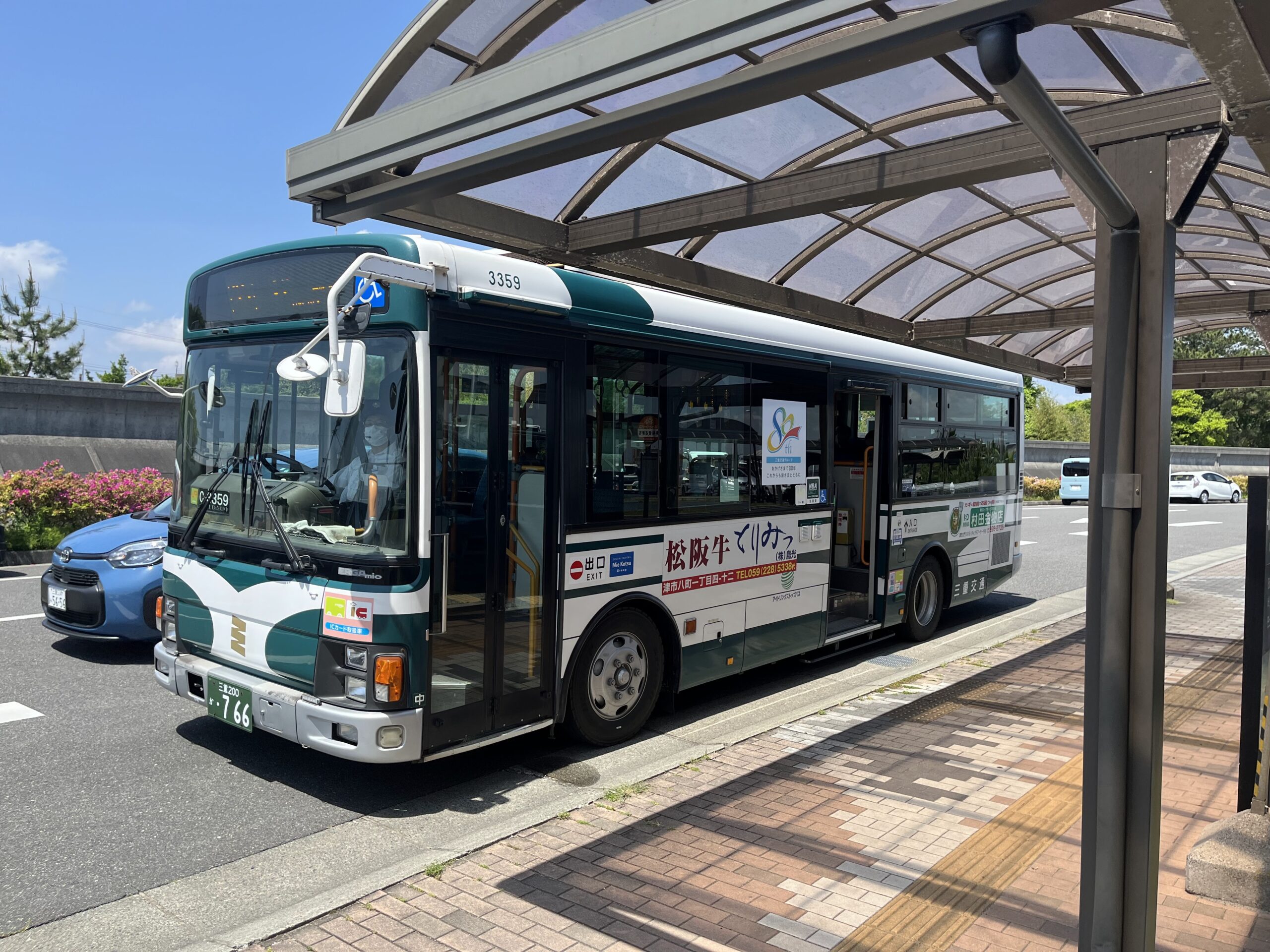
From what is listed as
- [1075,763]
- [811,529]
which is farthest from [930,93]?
[1075,763]

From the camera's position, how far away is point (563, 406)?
5980mm

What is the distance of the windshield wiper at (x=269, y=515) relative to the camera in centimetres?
524

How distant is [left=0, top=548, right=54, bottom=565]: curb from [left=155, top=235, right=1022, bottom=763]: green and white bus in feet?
30.4

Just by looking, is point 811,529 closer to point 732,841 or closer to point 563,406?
point 563,406

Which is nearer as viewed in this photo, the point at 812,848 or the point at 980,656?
the point at 812,848

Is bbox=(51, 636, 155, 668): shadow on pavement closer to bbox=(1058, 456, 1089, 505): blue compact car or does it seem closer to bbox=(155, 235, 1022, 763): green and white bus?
bbox=(155, 235, 1022, 763): green and white bus

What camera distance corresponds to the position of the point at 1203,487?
40.7 meters

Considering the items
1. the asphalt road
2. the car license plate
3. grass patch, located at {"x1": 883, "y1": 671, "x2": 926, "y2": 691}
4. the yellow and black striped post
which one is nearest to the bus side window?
the asphalt road

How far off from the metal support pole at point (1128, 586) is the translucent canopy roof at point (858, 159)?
57cm

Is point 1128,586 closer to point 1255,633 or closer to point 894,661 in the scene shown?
point 1255,633

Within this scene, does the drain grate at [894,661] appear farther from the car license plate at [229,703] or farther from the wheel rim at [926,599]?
the car license plate at [229,703]

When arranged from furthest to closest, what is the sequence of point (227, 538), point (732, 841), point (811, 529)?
→ point (811, 529) → point (227, 538) → point (732, 841)

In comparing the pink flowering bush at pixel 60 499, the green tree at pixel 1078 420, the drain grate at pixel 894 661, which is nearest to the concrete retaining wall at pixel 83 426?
the pink flowering bush at pixel 60 499

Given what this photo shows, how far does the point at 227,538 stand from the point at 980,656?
23.6 feet
